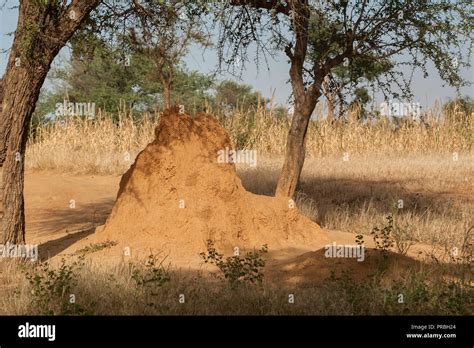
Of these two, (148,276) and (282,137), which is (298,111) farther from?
(282,137)

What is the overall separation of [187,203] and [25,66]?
286 cm

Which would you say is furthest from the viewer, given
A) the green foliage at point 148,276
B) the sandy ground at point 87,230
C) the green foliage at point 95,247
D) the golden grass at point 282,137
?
the golden grass at point 282,137

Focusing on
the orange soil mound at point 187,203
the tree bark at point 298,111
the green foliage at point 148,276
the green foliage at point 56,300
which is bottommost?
the green foliage at point 56,300

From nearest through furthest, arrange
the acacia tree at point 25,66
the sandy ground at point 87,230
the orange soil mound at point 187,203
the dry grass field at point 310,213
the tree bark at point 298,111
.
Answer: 1. the dry grass field at point 310,213
2. the sandy ground at point 87,230
3. the acacia tree at point 25,66
4. the orange soil mound at point 187,203
5. the tree bark at point 298,111

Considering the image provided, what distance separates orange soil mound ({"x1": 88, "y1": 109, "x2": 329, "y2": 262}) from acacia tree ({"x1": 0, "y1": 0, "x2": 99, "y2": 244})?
1721 millimetres

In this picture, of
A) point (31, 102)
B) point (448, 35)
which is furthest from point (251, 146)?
point (31, 102)

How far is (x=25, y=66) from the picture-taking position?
807cm

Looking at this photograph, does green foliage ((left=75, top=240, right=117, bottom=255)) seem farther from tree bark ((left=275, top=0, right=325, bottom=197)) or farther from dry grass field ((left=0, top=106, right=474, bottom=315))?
tree bark ((left=275, top=0, right=325, bottom=197))

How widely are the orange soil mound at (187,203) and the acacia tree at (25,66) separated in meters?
1.72

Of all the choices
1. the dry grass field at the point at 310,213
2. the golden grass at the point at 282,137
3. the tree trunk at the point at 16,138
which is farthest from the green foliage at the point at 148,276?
the golden grass at the point at 282,137

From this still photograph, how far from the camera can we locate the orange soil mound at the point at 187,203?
9.08m

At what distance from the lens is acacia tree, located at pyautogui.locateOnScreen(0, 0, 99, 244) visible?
8070mm

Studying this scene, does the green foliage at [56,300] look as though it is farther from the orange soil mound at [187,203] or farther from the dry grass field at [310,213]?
the orange soil mound at [187,203]

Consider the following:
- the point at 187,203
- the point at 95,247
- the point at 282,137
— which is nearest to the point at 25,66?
the point at 95,247
